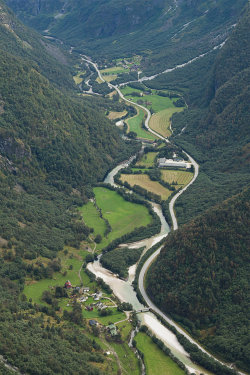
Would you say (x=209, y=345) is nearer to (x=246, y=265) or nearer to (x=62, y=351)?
(x=246, y=265)

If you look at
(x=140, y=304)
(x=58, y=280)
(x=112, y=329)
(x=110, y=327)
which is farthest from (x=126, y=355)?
(x=58, y=280)

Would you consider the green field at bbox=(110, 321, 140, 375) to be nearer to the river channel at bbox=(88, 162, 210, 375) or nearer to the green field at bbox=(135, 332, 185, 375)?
the green field at bbox=(135, 332, 185, 375)

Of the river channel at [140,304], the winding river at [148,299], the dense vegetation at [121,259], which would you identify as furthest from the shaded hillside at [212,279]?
the dense vegetation at [121,259]

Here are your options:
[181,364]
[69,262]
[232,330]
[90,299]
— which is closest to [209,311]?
[232,330]

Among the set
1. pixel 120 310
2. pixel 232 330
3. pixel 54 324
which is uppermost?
pixel 54 324

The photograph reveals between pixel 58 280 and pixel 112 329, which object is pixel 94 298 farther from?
pixel 112 329

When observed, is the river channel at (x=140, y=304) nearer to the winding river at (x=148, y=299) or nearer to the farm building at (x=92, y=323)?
the winding river at (x=148, y=299)
